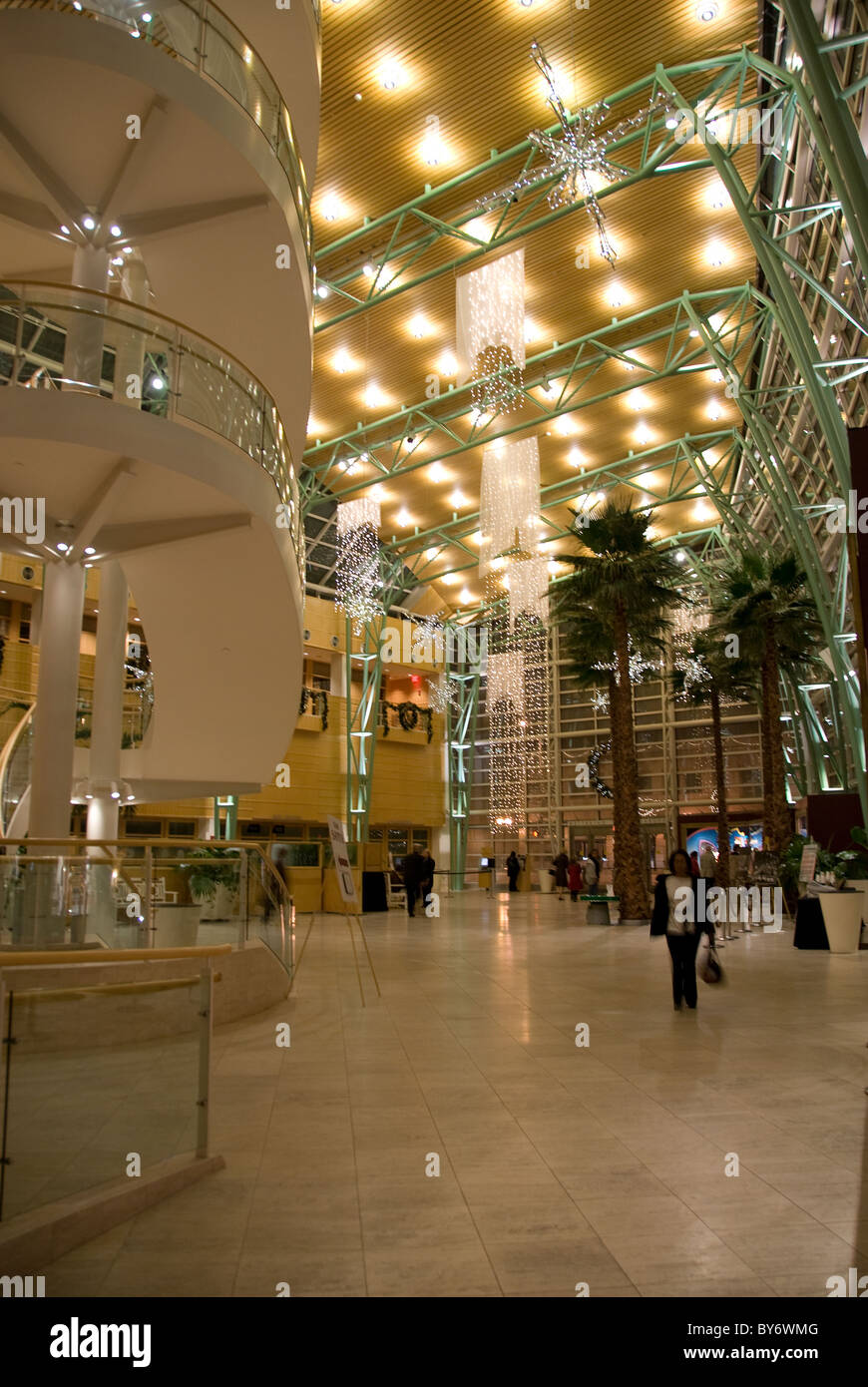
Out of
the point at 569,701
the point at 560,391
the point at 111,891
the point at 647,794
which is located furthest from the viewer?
the point at 569,701

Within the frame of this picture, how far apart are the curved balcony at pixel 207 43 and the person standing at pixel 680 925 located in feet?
29.7

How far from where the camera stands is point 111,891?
8508mm

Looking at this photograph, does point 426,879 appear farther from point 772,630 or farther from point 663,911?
point 663,911

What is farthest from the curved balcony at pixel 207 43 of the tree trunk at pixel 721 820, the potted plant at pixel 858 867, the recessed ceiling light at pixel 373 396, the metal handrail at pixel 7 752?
the tree trunk at pixel 721 820

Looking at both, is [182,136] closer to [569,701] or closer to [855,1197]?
[855,1197]

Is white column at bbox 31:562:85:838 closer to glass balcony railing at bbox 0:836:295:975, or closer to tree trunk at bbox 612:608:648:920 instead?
glass balcony railing at bbox 0:836:295:975

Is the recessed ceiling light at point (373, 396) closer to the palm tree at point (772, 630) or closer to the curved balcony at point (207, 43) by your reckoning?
Result: the palm tree at point (772, 630)

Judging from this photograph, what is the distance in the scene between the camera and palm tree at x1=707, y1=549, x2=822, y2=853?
2192 centimetres

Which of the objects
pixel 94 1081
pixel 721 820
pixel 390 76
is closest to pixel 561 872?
pixel 721 820

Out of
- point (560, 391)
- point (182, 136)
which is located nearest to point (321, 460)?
point (560, 391)

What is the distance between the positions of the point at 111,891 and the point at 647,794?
35.9 metres

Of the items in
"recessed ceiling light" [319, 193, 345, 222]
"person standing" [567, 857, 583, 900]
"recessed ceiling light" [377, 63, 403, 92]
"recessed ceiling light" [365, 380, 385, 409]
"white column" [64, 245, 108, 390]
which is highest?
"recessed ceiling light" [319, 193, 345, 222]

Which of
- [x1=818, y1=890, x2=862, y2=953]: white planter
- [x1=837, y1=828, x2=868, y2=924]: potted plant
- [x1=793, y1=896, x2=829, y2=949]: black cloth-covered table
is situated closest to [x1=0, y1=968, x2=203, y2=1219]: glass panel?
[x1=837, y1=828, x2=868, y2=924]: potted plant

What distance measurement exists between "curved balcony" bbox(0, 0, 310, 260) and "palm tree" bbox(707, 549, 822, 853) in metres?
15.8
